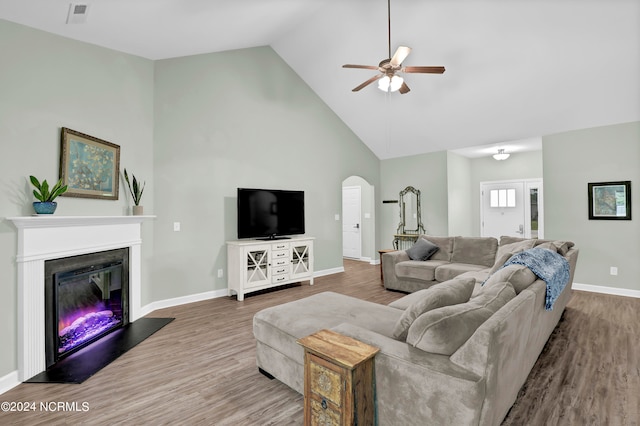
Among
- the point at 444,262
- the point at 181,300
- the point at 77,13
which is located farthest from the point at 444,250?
the point at 77,13

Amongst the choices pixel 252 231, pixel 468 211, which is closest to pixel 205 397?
pixel 252 231

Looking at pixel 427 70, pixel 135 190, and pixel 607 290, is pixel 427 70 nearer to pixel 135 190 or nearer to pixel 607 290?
pixel 135 190

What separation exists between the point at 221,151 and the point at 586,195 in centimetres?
577

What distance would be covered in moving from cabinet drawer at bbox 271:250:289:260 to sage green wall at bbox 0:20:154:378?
82.0 inches

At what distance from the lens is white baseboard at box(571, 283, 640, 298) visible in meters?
4.46

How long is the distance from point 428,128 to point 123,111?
511 centimetres

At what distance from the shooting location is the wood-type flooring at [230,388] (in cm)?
189

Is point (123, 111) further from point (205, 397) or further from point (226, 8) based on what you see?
point (205, 397)

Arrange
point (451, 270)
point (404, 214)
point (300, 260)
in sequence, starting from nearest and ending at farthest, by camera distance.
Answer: point (451, 270) → point (300, 260) → point (404, 214)

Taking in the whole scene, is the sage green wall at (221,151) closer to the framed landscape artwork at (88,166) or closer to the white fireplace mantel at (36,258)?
the framed landscape artwork at (88,166)

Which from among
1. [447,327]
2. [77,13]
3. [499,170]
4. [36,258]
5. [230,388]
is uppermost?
[77,13]

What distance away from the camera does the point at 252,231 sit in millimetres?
4707

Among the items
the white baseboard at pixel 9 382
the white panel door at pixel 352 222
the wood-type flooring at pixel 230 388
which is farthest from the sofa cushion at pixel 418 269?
the white baseboard at pixel 9 382

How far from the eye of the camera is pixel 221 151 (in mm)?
4617
